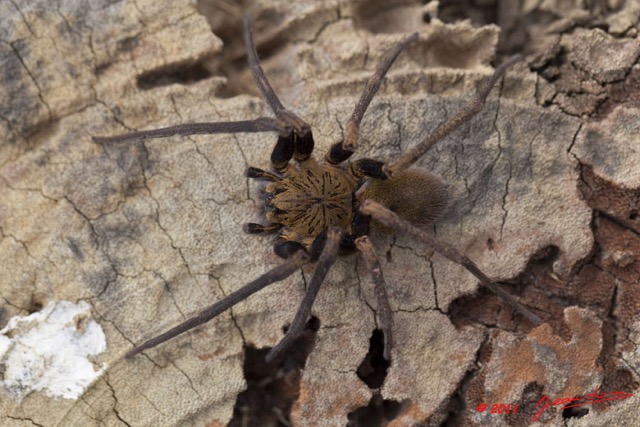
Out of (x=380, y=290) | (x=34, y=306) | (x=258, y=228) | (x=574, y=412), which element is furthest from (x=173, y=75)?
(x=574, y=412)

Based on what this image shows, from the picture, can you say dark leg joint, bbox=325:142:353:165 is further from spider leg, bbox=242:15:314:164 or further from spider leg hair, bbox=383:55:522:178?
spider leg hair, bbox=383:55:522:178

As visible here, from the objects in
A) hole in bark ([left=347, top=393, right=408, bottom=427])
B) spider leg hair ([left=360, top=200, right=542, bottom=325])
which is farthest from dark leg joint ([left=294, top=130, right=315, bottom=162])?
hole in bark ([left=347, top=393, right=408, bottom=427])

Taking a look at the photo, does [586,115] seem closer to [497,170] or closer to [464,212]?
[497,170]

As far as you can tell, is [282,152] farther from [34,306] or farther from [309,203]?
[34,306]

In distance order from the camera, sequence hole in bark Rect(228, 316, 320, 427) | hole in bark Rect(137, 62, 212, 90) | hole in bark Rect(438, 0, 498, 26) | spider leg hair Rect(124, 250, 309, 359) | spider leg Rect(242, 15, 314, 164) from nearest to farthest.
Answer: spider leg hair Rect(124, 250, 309, 359) < spider leg Rect(242, 15, 314, 164) < hole in bark Rect(228, 316, 320, 427) < hole in bark Rect(137, 62, 212, 90) < hole in bark Rect(438, 0, 498, 26)

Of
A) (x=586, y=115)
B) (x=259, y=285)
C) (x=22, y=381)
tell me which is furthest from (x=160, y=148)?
(x=586, y=115)
